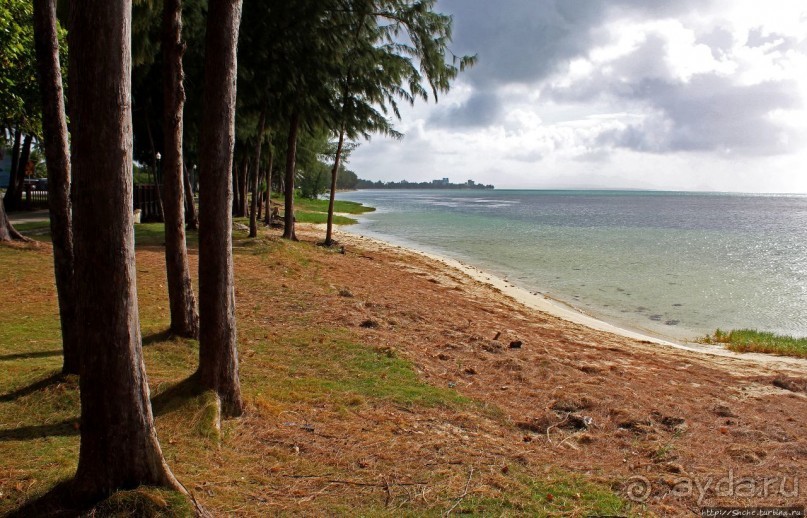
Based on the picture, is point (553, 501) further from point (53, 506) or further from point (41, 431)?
point (41, 431)

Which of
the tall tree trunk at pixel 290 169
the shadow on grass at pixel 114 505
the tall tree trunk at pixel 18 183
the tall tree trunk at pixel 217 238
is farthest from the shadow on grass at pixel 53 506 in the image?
the tall tree trunk at pixel 18 183

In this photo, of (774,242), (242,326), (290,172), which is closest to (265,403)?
(242,326)

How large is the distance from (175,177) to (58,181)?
209cm

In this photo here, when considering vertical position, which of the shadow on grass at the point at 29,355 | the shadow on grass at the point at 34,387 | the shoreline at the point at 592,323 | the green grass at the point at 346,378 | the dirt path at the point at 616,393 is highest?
the shadow on grass at the point at 34,387

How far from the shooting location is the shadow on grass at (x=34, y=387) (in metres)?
5.12

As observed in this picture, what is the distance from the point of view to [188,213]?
2280 centimetres

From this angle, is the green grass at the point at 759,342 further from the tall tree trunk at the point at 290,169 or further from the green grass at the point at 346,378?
the tall tree trunk at the point at 290,169

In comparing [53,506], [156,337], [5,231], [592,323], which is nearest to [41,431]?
[53,506]

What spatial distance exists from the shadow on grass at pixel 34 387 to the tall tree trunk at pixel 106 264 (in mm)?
2298

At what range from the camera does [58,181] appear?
5469 millimetres

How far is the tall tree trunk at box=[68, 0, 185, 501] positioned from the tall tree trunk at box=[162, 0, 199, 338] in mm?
4021

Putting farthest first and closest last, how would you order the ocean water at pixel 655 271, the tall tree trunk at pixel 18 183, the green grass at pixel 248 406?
1. the tall tree trunk at pixel 18 183
2. the ocean water at pixel 655 271
3. the green grass at pixel 248 406

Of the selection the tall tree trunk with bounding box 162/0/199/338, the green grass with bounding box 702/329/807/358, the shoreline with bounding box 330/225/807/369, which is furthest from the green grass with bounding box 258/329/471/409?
the green grass with bounding box 702/329/807/358

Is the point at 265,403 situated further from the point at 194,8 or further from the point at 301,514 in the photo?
the point at 194,8
